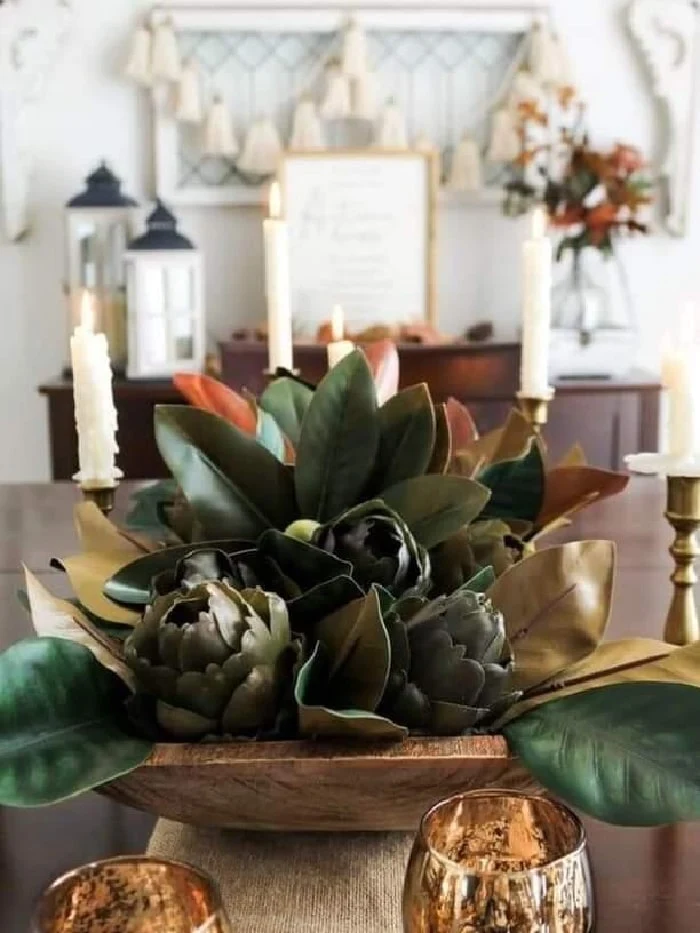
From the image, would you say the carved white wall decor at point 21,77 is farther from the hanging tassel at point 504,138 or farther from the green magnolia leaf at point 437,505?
the green magnolia leaf at point 437,505

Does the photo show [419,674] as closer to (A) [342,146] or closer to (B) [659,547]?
(B) [659,547]

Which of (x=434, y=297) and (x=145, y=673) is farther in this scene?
(x=434, y=297)

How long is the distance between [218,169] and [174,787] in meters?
2.28

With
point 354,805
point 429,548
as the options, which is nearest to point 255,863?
point 354,805

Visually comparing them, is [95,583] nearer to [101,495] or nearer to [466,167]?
[101,495]

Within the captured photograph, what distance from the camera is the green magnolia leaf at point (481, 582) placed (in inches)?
23.8

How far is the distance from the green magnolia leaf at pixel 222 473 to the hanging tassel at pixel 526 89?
208 cm

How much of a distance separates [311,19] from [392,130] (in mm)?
303

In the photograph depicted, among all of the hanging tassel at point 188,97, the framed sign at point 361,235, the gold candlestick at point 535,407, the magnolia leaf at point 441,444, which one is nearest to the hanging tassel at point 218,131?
the hanging tassel at point 188,97

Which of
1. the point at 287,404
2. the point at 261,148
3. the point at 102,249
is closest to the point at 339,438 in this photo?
the point at 287,404

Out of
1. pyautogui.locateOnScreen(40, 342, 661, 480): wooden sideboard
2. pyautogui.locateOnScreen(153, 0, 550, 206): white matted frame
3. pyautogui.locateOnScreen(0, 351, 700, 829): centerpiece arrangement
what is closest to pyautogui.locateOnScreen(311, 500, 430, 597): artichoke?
pyautogui.locateOnScreen(0, 351, 700, 829): centerpiece arrangement

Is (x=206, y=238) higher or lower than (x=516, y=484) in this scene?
higher

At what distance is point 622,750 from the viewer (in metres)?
0.51

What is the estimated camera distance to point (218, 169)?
104 inches
